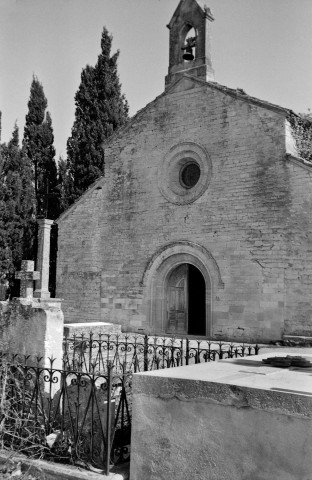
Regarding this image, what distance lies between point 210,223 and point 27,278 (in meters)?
7.62

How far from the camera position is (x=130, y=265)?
16.2 meters

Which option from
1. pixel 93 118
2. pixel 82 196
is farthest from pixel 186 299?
pixel 93 118

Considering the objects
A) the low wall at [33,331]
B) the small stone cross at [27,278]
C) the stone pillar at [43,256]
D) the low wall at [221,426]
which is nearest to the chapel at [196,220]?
the stone pillar at [43,256]

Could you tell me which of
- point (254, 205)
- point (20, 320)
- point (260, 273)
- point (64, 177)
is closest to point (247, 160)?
point (254, 205)

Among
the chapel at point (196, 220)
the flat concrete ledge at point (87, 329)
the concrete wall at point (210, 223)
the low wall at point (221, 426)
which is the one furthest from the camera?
the chapel at point (196, 220)

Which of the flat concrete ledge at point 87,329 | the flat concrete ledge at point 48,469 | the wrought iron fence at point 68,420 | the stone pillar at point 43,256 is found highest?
the stone pillar at point 43,256

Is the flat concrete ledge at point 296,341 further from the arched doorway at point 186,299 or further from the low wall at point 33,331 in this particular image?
the low wall at point 33,331

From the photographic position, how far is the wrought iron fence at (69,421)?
477 cm

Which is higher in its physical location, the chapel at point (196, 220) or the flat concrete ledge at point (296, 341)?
the chapel at point (196, 220)

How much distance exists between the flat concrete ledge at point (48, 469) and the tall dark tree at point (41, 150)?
20.2 metres

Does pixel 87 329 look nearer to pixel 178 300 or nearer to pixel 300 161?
pixel 178 300

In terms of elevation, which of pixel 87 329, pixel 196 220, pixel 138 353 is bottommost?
pixel 138 353

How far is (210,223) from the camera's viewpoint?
1459 cm

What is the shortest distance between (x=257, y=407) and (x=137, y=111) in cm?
1446
